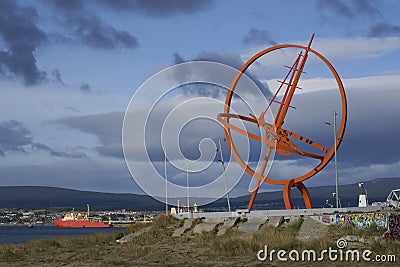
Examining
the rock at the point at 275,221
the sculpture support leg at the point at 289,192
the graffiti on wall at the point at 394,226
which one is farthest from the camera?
the sculpture support leg at the point at 289,192

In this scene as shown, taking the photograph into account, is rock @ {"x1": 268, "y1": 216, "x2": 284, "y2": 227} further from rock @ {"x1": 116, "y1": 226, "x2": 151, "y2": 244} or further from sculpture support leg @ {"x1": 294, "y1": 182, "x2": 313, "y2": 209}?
rock @ {"x1": 116, "y1": 226, "x2": 151, "y2": 244}

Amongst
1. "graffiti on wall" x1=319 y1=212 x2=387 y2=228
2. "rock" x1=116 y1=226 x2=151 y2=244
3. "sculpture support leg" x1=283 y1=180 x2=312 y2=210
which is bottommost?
"rock" x1=116 y1=226 x2=151 y2=244

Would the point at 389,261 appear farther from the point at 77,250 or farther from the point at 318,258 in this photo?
the point at 77,250

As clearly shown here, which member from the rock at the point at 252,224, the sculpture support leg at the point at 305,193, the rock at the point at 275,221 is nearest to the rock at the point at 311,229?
the rock at the point at 275,221

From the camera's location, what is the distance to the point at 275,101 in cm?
6356

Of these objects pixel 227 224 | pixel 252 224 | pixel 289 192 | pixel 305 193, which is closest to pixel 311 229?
pixel 252 224

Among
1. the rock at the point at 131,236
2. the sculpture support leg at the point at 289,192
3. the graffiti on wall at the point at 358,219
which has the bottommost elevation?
the rock at the point at 131,236

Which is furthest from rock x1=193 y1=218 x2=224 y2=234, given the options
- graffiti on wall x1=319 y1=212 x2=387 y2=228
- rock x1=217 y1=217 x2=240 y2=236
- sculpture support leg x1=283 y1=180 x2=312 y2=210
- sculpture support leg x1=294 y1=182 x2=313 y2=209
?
graffiti on wall x1=319 y1=212 x2=387 y2=228

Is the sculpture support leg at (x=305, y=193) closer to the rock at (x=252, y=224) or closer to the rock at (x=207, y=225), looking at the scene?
the rock at (x=252, y=224)

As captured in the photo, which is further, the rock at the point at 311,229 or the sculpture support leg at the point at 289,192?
the sculpture support leg at the point at 289,192

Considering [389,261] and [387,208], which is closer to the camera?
[389,261]

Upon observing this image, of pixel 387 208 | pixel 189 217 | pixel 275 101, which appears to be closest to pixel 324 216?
pixel 387 208

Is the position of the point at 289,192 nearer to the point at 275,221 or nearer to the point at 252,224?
the point at 252,224

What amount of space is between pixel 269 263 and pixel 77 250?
18.9 m
